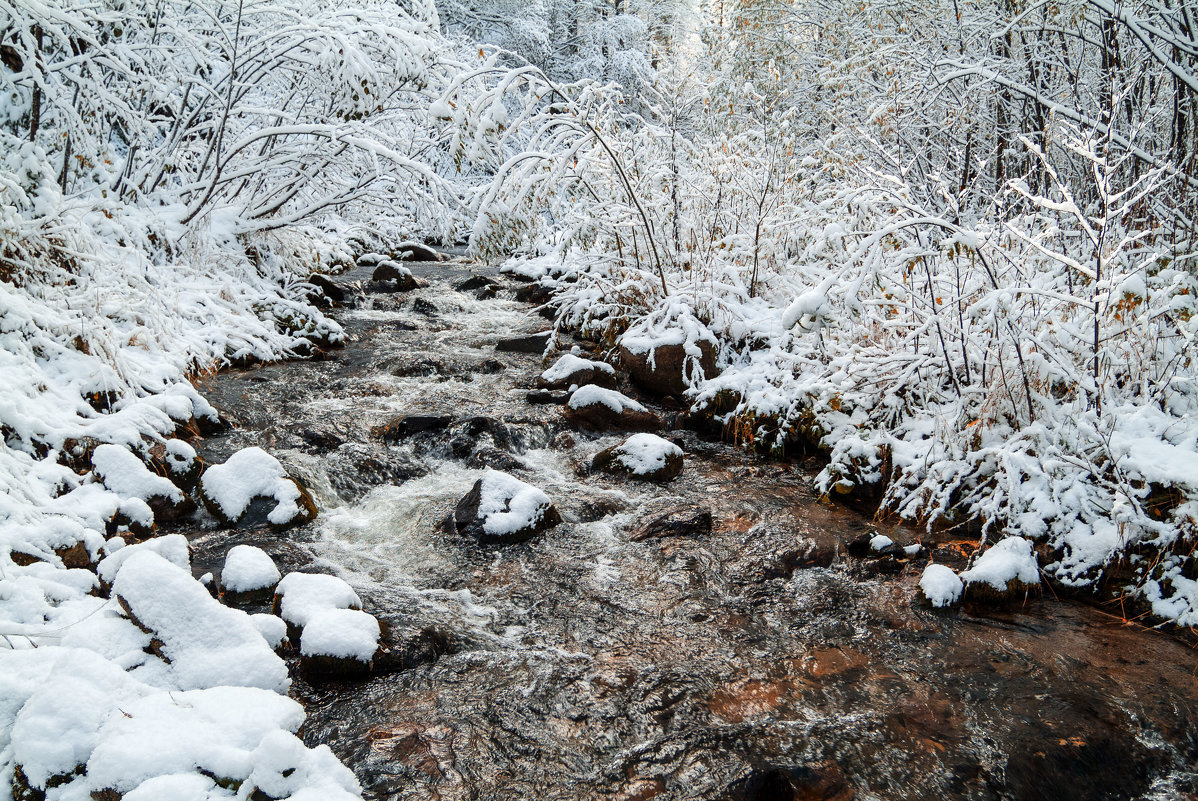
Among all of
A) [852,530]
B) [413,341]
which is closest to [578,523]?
[852,530]

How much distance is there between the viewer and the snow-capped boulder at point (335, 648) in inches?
134

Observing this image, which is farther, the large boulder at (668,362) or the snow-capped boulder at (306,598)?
the large boulder at (668,362)

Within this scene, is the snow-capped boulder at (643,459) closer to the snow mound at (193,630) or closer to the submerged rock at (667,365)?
the submerged rock at (667,365)

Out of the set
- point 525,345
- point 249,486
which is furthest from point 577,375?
point 249,486

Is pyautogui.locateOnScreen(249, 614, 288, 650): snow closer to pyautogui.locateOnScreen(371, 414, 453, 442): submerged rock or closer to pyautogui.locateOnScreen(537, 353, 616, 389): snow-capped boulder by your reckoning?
pyautogui.locateOnScreen(371, 414, 453, 442): submerged rock

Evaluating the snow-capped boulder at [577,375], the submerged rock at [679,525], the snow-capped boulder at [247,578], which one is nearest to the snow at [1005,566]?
the submerged rock at [679,525]

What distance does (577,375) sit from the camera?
7832 millimetres

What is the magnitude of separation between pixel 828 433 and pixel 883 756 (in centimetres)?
351

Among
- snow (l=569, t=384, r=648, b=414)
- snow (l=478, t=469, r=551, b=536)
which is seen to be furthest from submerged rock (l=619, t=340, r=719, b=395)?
snow (l=478, t=469, r=551, b=536)

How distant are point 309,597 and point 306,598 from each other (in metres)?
0.02

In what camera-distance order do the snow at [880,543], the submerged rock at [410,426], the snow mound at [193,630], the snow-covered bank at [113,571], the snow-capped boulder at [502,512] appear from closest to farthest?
the snow-covered bank at [113,571] < the snow mound at [193,630] < the snow at [880,543] < the snow-capped boulder at [502,512] < the submerged rock at [410,426]

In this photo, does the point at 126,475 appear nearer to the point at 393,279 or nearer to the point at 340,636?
the point at 340,636

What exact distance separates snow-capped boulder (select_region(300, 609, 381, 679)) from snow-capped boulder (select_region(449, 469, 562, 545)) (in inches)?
56.5

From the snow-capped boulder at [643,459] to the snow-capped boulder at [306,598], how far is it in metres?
2.60
